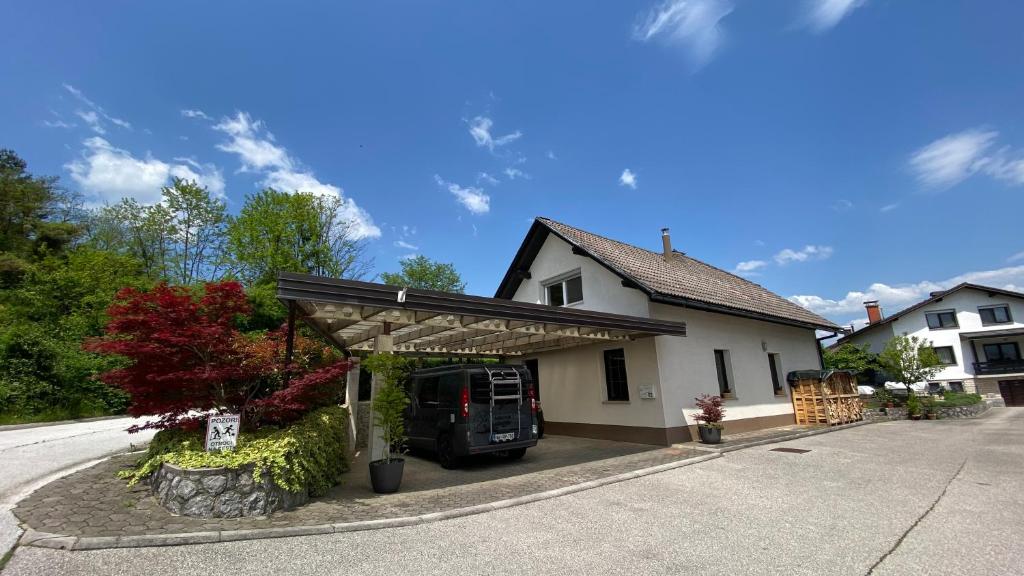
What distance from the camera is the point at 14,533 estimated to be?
4.37m

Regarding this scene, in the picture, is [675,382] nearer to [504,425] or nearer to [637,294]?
[637,294]

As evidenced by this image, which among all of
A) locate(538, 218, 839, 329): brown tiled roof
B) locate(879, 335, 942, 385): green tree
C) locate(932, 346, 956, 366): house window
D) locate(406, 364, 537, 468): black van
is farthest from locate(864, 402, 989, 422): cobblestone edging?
locate(932, 346, 956, 366): house window

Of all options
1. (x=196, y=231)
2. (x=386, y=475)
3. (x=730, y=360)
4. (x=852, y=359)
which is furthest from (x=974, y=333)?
(x=196, y=231)

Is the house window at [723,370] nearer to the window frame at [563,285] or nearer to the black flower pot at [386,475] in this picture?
the window frame at [563,285]

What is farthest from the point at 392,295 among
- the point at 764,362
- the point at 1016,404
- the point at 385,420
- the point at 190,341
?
the point at 1016,404

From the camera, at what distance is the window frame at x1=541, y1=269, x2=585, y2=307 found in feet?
45.3

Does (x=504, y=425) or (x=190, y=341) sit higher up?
(x=190, y=341)

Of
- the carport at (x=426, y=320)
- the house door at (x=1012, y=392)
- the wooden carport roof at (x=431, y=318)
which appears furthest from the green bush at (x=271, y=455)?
the house door at (x=1012, y=392)

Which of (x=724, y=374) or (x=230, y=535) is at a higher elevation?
(x=724, y=374)

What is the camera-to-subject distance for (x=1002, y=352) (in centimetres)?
3088

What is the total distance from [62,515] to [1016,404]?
4457cm

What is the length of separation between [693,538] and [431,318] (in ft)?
16.1

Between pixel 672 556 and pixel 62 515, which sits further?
pixel 62 515

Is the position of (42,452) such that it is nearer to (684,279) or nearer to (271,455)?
(271,455)
